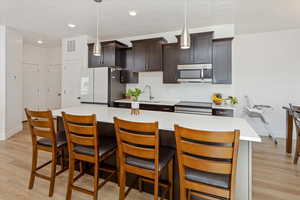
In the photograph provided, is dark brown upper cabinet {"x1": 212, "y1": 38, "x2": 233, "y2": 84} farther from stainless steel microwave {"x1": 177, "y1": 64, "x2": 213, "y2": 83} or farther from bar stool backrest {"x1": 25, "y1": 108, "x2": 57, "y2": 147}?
bar stool backrest {"x1": 25, "y1": 108, "x2": 57, "y2": 147}

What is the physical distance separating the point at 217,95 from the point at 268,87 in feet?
5.19

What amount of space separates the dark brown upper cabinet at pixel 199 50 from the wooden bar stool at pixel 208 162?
9.11 feet

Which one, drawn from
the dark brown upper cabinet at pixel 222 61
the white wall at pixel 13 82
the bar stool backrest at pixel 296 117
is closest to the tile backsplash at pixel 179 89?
the dark brown upper cabinet at pixel 222 61

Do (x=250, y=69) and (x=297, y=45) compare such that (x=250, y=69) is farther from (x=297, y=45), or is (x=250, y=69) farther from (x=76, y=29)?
(x=76, y=29)

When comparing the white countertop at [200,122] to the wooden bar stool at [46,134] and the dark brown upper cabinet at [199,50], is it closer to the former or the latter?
the wooden bar stool at [46,134]

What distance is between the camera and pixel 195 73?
3717mm

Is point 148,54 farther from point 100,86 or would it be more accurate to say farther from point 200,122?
point 200,122

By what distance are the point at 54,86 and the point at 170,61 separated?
4.72m

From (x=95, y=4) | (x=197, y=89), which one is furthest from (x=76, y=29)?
(x=197, y=89)

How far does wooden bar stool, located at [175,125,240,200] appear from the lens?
1.15m

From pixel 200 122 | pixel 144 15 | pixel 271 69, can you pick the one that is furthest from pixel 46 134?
pixel 271 69

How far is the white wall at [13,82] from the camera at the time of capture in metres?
4.12

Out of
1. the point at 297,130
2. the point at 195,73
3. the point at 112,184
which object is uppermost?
the point at 195,73

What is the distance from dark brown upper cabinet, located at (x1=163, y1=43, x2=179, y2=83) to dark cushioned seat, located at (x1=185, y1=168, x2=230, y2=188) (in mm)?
2820
